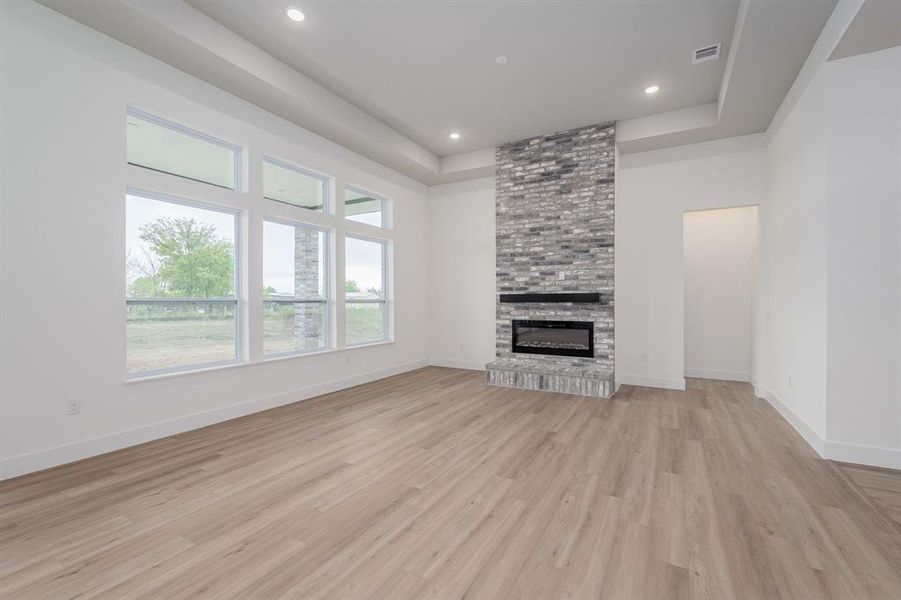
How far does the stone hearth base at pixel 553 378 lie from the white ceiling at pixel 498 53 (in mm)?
3399

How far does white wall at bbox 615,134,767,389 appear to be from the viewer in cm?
520

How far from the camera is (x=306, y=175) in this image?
16.8ft

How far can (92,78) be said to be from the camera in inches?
123

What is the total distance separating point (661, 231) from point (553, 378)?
260 centimetres

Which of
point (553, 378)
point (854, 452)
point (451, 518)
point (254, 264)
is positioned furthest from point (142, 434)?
point (854, 452)

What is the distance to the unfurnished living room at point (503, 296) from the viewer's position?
200 centimetres

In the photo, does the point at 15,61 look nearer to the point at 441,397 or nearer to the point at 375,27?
the point at 375,27

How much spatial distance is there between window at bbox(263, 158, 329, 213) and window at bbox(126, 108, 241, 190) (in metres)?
0.40

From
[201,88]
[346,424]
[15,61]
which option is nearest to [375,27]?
[201,88]

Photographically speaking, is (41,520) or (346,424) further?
(346,424)

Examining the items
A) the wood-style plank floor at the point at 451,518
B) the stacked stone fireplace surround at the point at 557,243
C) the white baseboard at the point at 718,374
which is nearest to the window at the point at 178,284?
the wood-style plank floor at the point at 451,518

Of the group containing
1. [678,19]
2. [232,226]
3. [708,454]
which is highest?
[678,19]

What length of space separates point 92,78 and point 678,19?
485 cm

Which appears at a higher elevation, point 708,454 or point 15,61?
point 15,61
